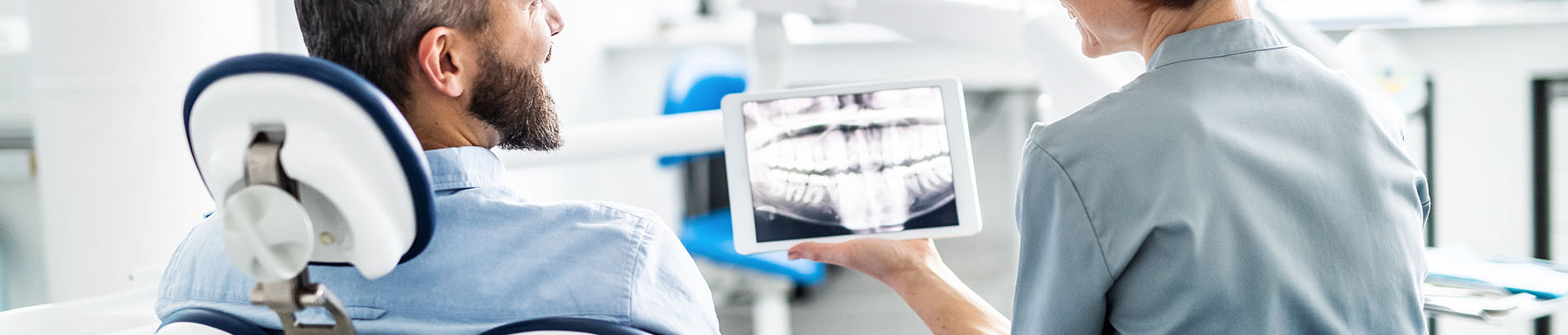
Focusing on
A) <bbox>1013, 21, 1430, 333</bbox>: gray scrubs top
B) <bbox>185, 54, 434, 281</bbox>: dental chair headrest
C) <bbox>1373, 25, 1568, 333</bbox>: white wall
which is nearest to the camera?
<bbox>185, 54, 434, 281</bbox>: dental chair headrest

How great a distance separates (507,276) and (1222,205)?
1.74 ft

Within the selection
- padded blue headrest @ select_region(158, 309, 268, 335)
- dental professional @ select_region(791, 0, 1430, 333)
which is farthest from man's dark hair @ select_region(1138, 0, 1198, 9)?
padded blue headrest @ select_region(158, 309, 268, 335)

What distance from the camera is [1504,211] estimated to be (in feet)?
9.14

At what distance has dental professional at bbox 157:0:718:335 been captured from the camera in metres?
0.81

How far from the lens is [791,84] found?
11.5 ft

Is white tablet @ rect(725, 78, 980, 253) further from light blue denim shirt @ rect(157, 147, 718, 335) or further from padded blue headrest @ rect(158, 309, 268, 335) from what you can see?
padded blue headrest @ rect(158, 309, 268, 335)

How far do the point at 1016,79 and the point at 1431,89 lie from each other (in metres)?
1.05

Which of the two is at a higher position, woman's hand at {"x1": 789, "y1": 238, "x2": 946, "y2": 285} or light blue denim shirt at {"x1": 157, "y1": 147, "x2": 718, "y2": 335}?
light blue denim shirt at {"x1": 157, "y1": 147, "x2": 718, "y2": 335}

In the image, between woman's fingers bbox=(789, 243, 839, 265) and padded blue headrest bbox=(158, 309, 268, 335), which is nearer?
padded blue headrest bbox=(158, 309, 268, 335)

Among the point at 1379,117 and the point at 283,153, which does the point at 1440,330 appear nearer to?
the point at 1379,117

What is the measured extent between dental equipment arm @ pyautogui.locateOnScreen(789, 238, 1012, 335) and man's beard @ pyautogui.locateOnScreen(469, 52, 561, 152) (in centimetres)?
28

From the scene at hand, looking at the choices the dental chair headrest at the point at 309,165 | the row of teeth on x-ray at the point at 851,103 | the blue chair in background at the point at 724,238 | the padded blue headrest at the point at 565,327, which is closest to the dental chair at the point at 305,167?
the dental chair headrest at the point at 309,165

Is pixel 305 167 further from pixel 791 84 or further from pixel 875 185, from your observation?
pixel 791 84

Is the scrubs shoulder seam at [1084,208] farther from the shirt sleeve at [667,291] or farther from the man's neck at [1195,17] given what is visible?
the shirt sleeve at [667,291]
